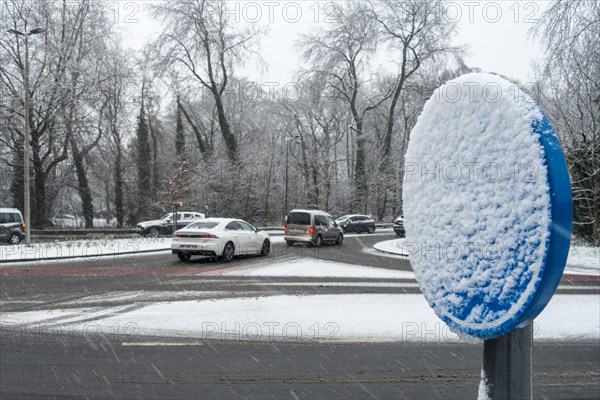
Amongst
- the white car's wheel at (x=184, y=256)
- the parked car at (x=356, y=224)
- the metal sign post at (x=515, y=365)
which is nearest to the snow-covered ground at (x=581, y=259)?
the white car's wheel at (x=184, y=256)

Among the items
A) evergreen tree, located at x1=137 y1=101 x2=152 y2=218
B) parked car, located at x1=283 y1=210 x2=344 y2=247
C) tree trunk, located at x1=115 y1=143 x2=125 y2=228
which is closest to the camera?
parked car, located at x1=283 y1=210 x2=344 y2=247

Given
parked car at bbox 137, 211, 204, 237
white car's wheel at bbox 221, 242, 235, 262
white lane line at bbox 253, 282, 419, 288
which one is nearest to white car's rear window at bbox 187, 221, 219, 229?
white car's wheel at bbox 221, 242, 235, 262

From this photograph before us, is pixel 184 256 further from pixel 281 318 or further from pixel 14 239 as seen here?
pixel 14 239

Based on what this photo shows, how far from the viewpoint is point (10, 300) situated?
10531 mm

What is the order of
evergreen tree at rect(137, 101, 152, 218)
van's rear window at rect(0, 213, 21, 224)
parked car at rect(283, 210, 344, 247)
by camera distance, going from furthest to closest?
evergreen tree at rect(137, 101, 152, 218), parked car at rect(283, 210, 344, 247), van's rear window at rect(0, 213, 21, 224)

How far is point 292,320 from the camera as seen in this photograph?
8.92m

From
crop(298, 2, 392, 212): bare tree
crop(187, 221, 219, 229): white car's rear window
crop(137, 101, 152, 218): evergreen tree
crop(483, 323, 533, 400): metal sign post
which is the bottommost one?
crop(187, 221, 219, 229): white car's rear window

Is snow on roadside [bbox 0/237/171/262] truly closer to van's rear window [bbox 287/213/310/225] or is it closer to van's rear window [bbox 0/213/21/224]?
van's rear window [bbox 0/213/21/224]

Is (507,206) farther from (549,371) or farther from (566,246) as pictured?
(549,371)

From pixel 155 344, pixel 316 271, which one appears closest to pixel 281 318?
pixel 155 344

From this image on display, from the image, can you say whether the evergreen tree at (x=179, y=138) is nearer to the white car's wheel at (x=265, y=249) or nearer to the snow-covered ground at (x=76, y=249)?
the snow-covered ground at (x=76, y=249)

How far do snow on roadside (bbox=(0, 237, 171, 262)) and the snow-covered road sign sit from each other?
19523 mm

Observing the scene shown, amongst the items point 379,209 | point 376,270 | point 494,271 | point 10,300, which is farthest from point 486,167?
point 379,209

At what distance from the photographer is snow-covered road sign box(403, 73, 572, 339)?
1.15 m
